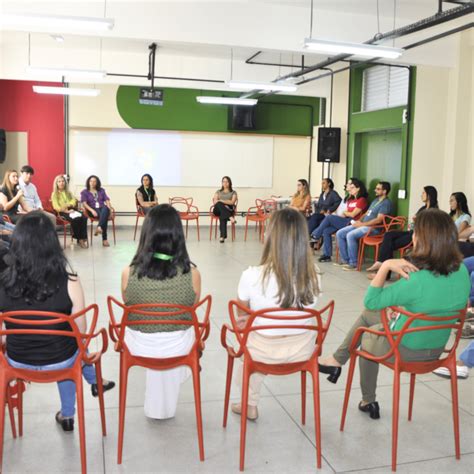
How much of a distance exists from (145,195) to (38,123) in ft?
10.2

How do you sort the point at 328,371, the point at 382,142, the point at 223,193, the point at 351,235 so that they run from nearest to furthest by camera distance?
the point at 328,371 < the point at 351,235 < the point at 382,142 < the point at 223,193

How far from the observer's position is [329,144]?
32.4 feet

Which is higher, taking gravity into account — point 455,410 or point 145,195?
point 145,195

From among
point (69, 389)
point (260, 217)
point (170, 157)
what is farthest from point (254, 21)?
point (170, 157)

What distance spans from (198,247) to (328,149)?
290 centimetres

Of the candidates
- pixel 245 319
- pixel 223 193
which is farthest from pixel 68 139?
pixel 245 319

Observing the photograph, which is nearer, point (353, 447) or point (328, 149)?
point (353, 447)

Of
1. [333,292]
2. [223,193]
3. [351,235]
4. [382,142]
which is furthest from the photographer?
[223,193]

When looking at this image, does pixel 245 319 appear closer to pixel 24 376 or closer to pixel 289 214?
pixel 289 214

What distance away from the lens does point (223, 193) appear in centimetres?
1058

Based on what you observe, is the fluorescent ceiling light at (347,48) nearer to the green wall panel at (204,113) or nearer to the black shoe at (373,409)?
the black shoe at (373,409)

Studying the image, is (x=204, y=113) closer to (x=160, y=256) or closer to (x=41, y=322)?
(x=160, y=256)

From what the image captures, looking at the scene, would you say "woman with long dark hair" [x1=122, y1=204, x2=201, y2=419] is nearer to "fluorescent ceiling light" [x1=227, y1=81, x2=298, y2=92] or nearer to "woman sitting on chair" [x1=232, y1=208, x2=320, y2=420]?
"woman sitting on chair" [x1=232, y1=208, x2=320, y2=420]

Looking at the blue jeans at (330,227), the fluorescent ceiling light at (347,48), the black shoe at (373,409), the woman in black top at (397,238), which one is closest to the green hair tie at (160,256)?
the black shoe at (373,409)
